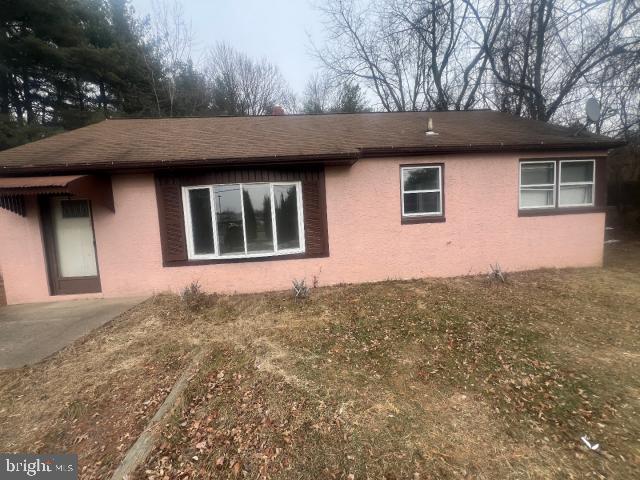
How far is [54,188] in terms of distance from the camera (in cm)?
521

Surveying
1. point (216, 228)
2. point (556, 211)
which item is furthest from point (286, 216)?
point (556, 211)

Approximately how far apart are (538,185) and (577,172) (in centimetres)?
113

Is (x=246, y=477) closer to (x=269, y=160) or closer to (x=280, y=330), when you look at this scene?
(x=280, y=330)

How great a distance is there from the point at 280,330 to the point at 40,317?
458 centimetres

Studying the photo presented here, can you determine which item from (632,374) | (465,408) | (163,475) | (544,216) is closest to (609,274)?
(544,216)

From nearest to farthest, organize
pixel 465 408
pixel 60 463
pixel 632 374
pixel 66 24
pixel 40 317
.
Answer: pixel 60 463, pixel 465 408, pixel 632 374, pixel 40 317, pixel 66 24

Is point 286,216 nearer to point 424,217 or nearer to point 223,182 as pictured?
point 223,182

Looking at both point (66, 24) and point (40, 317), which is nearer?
point (40, 317)

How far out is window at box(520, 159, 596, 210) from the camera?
739 centimetres

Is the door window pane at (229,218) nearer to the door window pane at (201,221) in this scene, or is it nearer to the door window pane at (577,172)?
the door window pane at (201,221)

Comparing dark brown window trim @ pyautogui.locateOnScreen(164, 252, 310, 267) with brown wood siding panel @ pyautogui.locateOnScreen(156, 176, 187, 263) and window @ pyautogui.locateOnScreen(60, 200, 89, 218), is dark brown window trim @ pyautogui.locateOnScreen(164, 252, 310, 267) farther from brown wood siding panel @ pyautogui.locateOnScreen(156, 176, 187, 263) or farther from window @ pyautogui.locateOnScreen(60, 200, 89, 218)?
window @ pyautogui.locateOnScreen(60, 200, 89, 218)

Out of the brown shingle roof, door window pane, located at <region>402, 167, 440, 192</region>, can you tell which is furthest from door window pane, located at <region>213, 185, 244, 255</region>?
door window pane, located at <region>402, 167, 440, 192</region>

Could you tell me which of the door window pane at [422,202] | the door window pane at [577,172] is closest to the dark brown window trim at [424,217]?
the door window pane at [422,202]

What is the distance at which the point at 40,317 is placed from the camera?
17.9 ft
